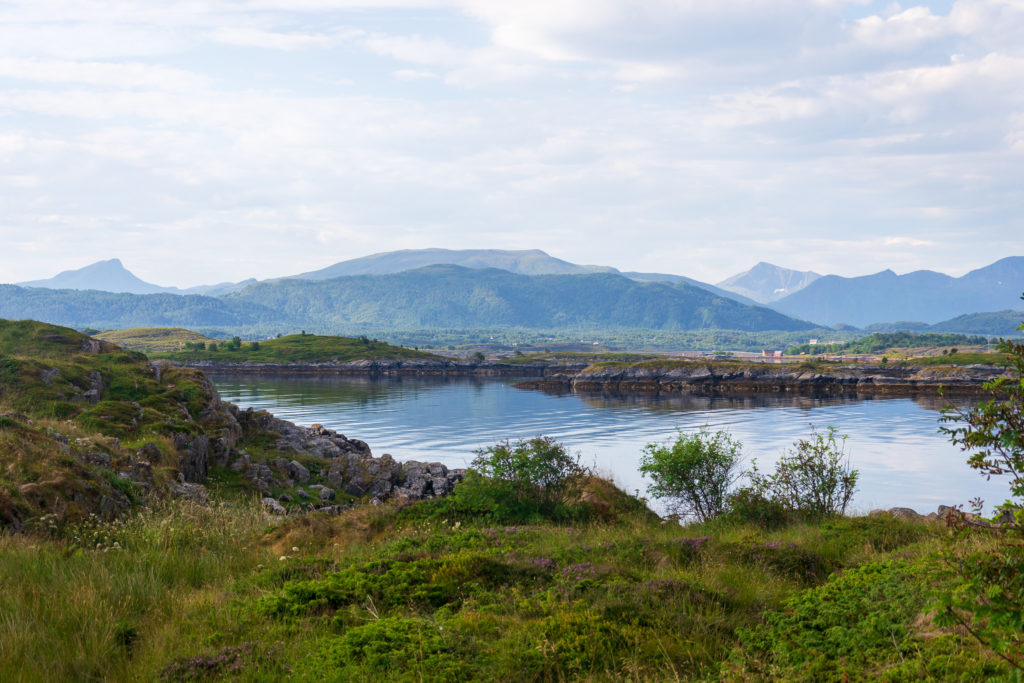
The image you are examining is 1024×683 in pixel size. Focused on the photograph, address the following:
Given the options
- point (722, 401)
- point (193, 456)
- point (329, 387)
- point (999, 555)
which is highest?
point (999, 555)

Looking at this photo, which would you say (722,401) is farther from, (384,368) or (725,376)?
(384,368)

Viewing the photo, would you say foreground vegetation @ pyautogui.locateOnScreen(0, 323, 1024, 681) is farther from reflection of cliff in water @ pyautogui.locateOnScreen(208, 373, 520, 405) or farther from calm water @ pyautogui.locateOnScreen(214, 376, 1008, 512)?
reflection of cliff in water @ pyautogui.locateOnScreen(208, 373, 520, 405)

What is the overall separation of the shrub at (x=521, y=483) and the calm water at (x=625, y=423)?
1688cm

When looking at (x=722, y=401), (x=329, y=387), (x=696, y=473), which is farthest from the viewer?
(x=329, y=387)

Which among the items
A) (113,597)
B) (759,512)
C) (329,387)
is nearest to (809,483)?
(759,512)

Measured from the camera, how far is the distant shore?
13600cm

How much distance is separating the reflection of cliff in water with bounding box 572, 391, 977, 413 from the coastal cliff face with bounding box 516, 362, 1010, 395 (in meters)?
9.25

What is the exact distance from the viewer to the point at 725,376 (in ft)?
494

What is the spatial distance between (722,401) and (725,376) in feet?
114

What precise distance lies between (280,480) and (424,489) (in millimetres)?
8059

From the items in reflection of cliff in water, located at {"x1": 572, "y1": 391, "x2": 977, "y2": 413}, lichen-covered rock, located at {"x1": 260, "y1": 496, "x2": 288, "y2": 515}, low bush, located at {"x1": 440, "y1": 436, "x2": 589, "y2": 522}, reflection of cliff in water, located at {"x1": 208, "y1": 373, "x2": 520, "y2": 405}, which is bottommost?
reflection of cliff in water, located at {"x1": 572, "y1": 391, "x2": 977, "y2": 413}

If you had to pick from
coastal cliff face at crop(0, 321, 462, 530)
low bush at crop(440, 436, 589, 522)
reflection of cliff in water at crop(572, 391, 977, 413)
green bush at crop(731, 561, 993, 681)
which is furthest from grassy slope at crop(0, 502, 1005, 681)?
reflection of cliff in water at crop(572, 391, 977, 413)

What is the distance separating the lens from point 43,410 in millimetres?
32781

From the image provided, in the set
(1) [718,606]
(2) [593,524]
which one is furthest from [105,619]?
(2) [593,524]
